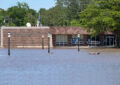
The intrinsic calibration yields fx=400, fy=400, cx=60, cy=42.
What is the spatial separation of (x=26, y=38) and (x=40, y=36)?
3.15 m

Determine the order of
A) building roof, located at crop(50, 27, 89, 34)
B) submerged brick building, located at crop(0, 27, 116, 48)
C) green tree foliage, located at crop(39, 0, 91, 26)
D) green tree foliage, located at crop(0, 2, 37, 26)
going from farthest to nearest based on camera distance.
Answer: green tree foliage, located at crop(0, 2, 37, 26), green tree foliage, located at crop(39, 0, 91, 26), submerged brick building, located at crop(0, 27, 116, 48), building roof, located at crop(50, 27, 89, 34)

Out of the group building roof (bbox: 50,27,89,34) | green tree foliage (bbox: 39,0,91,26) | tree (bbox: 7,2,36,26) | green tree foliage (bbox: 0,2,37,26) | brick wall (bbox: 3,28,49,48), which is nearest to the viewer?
building roof (bbox: 50,27,89,34)

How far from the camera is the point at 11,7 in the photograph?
15412 cm

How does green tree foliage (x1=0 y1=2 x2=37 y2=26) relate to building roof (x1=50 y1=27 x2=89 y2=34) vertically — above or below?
above

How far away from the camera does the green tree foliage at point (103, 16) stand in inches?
2862

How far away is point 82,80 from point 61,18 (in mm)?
95063

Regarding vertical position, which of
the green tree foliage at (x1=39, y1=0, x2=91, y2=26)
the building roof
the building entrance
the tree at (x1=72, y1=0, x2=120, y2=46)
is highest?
the green tree foliage at (x1=39, y1=0, x2=91, y2=26)

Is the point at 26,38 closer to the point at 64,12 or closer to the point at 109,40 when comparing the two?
the point at 109,40

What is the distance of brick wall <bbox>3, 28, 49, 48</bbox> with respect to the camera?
8869 cm

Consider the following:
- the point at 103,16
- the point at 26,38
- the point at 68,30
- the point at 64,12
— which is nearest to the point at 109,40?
the point at 68,30

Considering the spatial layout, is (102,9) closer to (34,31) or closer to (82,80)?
(34,31)

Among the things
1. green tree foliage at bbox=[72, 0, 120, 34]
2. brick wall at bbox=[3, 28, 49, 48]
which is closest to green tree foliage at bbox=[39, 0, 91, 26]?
brick wall at bbox=[3, 28, 49, 48]

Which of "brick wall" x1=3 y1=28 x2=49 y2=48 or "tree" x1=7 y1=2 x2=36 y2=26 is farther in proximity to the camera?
"tree" x1=7 y1=2 x2=36 y2=26

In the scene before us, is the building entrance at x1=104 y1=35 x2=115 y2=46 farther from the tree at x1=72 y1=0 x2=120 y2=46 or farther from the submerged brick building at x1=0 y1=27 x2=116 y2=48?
the tree at x1=72 y1=0 x2=120 y2=46
